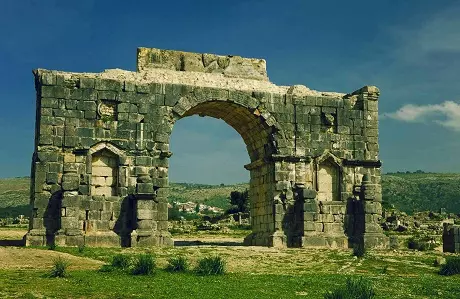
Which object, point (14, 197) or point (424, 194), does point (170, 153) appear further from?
point (14, 197)

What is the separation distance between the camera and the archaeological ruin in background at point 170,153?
68.8 ft

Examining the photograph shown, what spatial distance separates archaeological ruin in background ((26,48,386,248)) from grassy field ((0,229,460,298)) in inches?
63.3

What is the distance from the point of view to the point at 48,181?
20953mm

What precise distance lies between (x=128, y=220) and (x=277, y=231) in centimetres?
526

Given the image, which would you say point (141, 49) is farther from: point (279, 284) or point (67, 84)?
point (279, 284)

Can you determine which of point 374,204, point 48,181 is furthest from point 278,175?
point 48,181

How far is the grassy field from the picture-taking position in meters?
12.5

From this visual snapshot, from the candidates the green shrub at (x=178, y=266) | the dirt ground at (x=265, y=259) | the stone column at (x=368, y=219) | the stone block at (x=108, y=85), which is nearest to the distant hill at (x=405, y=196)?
the stone column at (x=368, y=219)

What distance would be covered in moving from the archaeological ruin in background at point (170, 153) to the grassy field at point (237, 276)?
1608 millimetres

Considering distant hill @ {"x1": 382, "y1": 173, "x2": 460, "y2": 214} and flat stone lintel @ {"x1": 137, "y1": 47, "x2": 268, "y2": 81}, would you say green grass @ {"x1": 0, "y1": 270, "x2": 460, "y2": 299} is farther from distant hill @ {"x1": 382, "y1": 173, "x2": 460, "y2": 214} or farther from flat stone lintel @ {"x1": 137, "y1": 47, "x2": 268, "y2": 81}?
distant hill @ {"x1": 382, "y1": 173, "x2": 460, "y2": 214}

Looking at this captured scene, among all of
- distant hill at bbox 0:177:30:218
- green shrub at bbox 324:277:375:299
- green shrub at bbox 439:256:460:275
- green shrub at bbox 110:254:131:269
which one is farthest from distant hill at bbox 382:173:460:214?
green shrub at bbox 324:277:375:299

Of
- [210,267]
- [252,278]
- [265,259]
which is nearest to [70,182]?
[265,259]

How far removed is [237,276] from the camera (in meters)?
15.2

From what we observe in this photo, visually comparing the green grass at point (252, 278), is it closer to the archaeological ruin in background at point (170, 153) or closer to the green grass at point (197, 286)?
the green grass at point (197, 286)
